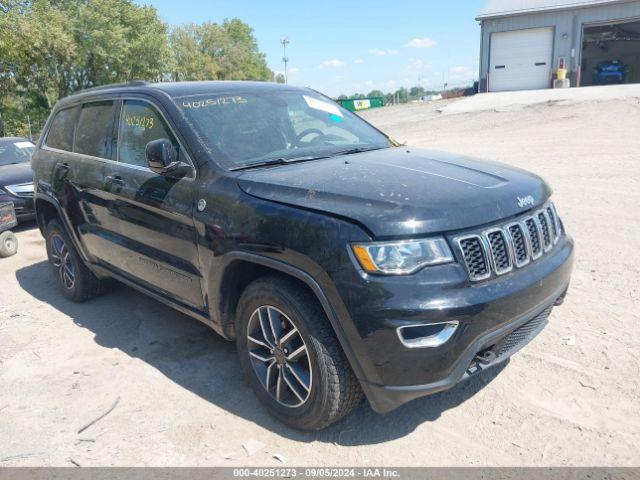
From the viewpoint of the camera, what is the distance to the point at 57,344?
14.1 ft

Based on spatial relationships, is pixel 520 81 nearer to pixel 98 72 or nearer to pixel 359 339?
pixel 98 72

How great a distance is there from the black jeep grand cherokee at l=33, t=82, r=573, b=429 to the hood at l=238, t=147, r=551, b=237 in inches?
0.4

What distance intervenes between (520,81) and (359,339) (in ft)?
95.3

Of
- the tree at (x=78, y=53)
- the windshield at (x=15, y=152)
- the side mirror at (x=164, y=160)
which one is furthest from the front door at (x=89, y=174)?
the tree at (x=78, y=53)

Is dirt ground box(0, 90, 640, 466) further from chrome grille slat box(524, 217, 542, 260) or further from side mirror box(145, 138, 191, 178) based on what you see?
side mirror box(145, 138, 191, 178)

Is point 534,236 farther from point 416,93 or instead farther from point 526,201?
point 416,93

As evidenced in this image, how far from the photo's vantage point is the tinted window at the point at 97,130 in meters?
4.28

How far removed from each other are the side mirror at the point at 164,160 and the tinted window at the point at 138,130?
22 centimetres

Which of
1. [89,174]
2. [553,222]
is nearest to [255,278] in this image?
[553,222]

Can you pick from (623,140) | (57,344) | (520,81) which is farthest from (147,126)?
(520,81)

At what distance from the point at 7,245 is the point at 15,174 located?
94.0 inches

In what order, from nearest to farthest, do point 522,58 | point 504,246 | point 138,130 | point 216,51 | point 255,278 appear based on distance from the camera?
point 504,246
point 255,278
point 138,130
point 522,58
point 216,51

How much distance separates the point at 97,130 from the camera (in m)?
4.49

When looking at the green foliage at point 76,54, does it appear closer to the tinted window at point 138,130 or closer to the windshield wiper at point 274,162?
the tinted window at point 138,130
